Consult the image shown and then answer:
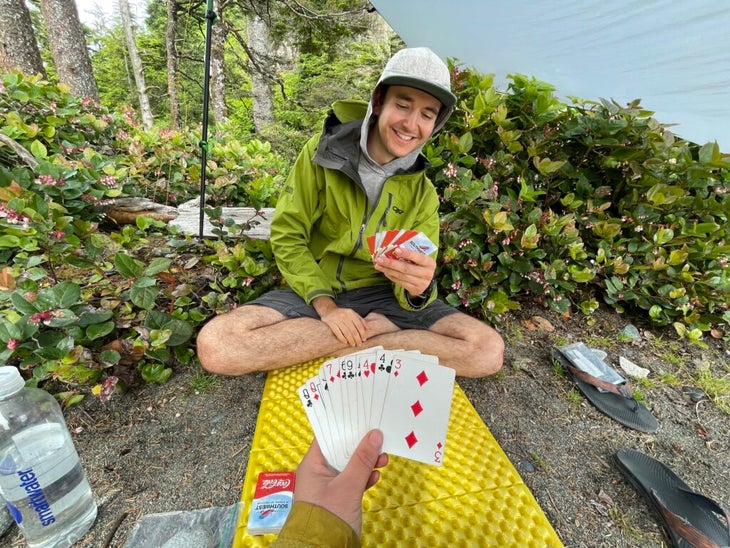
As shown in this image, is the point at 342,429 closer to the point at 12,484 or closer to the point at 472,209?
the point at 12,484

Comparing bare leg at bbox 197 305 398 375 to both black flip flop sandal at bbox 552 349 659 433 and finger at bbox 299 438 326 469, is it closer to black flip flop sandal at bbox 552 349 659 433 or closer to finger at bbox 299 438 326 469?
finger at bbox 299 438 326 469

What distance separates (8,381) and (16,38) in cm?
590

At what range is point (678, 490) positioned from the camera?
1555 mm

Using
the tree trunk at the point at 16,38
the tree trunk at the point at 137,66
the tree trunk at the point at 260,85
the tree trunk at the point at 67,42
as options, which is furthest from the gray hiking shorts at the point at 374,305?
the tree trunk at the point at 137,66

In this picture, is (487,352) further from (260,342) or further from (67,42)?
(67,42)

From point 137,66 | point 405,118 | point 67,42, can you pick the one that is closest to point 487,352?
point 405,118

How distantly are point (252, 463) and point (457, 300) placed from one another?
1671mm

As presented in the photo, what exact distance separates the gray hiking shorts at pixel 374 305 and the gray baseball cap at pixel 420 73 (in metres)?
1.18

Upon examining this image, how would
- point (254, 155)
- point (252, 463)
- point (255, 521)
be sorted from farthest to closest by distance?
1. point (254, 155)
2. point (252, 463)
3. point (255, 521)

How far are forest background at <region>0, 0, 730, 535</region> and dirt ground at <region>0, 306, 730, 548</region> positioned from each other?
58 mm

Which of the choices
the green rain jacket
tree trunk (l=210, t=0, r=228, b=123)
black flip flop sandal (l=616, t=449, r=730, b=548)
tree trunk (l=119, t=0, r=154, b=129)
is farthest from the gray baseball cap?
tree trunk (l=119, t=0, r=154, b=129)

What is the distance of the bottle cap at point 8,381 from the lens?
933mm

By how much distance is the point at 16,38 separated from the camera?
4273 mm

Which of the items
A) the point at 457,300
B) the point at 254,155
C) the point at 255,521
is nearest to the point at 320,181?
the point at 457,300
